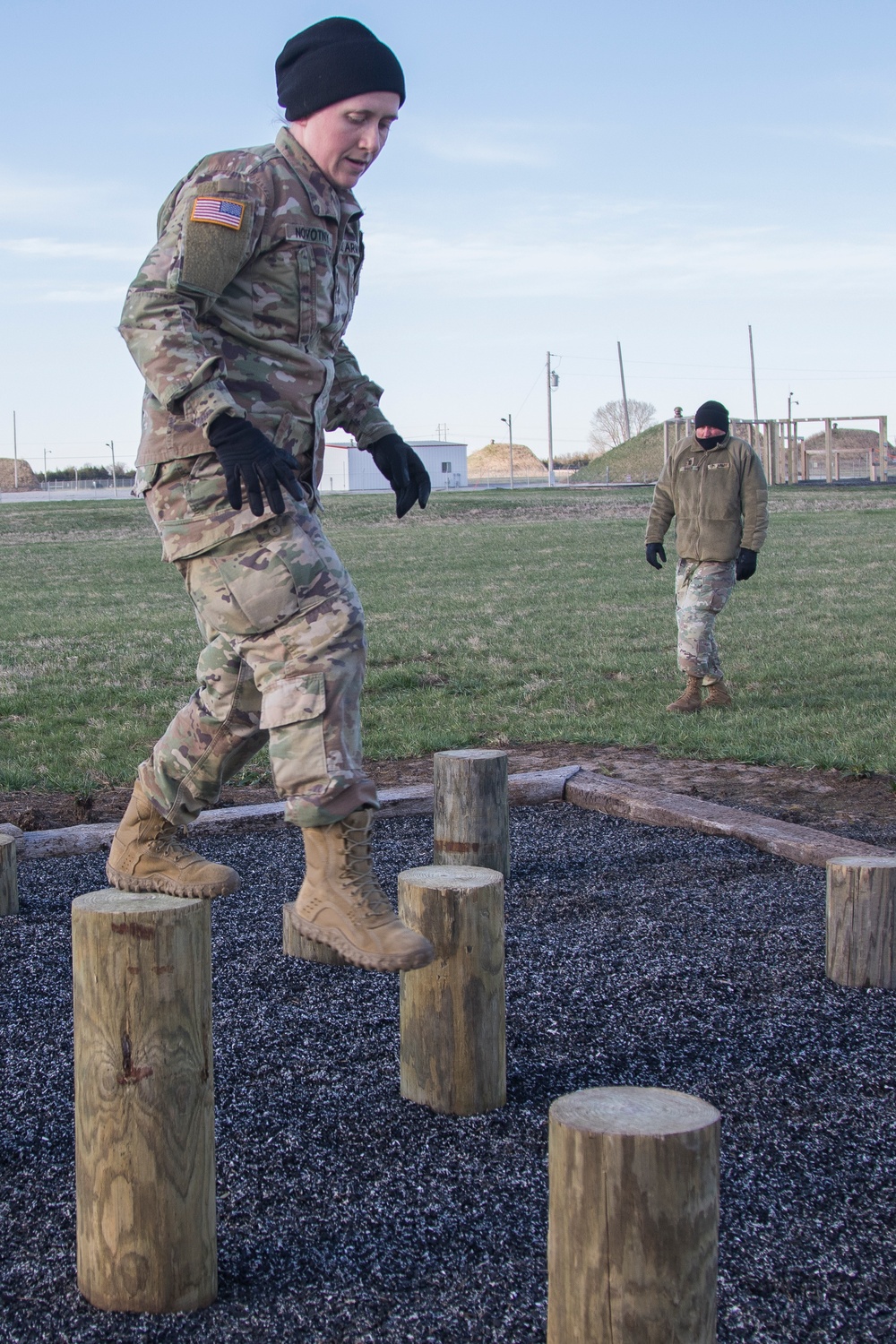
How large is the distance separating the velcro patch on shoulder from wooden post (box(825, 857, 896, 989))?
2.25m

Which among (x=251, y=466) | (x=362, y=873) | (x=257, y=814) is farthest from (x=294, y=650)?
(x=257, y=814)

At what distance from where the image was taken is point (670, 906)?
433 centimetres

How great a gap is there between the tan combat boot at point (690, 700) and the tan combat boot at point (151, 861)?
572 cm

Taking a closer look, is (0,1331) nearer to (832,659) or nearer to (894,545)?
(832,659)

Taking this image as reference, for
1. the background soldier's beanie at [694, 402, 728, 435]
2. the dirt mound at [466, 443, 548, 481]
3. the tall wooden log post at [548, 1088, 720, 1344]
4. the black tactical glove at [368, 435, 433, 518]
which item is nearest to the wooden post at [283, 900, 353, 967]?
the black tactical glove at [368, 435, 433, 518]

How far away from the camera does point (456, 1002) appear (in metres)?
2.88

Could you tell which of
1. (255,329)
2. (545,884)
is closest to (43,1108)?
(255,329)

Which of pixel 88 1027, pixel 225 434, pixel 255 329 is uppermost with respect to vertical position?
pixel 255 329

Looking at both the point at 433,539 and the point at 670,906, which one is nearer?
the point at 670,906

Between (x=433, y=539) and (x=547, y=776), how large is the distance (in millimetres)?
19157

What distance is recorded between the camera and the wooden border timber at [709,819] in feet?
15.9

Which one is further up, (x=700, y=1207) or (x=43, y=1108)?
(x=700, y=1207)

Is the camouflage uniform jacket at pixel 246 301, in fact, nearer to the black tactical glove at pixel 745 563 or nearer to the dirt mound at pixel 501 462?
the black tactical glove at pixel 745 563

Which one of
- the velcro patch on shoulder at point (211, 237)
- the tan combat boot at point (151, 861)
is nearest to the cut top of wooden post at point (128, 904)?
the tan combat boot at point (151, 861)
